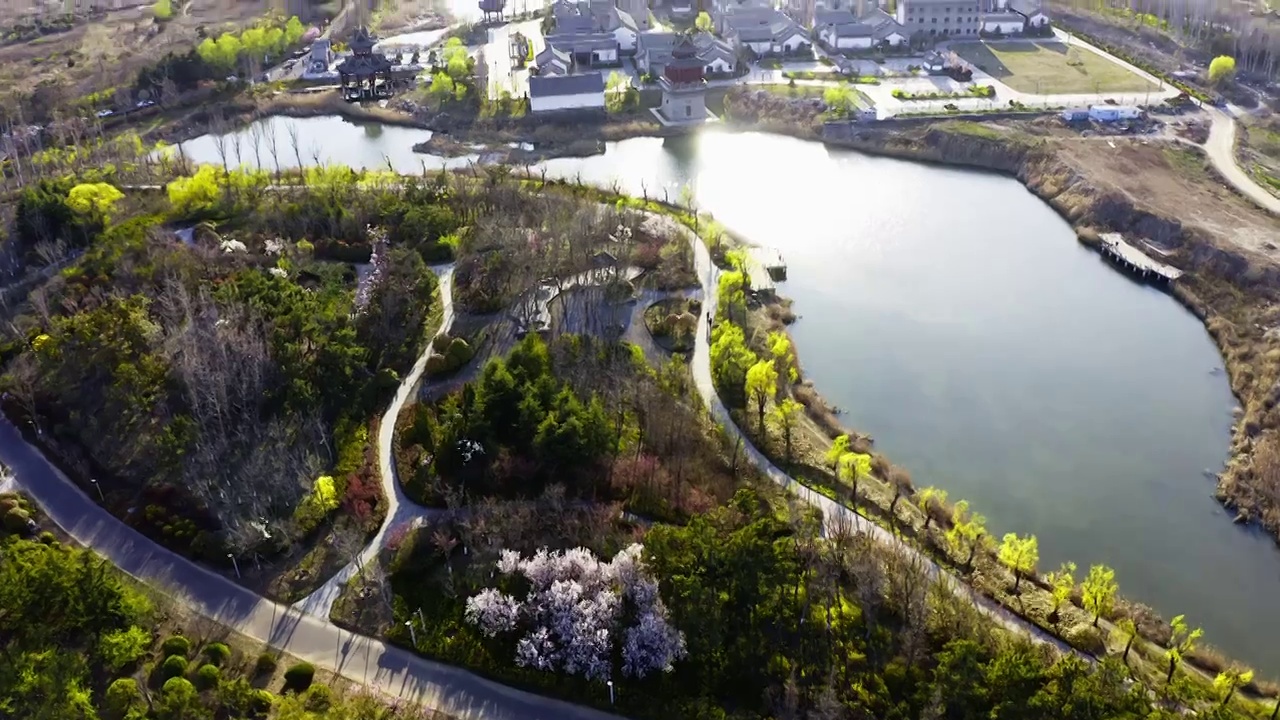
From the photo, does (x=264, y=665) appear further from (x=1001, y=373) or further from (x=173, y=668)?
(x=1001, y=373)

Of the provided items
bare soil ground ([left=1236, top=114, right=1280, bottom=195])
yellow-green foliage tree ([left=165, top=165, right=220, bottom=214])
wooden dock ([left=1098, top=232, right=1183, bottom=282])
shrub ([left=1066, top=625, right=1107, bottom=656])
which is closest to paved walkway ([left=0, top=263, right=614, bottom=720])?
shrub ([left=1066, top=625, right=1107, bottom=656])

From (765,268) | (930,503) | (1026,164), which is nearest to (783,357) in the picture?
(765,268)

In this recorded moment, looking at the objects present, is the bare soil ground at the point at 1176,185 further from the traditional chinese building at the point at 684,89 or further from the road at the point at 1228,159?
the traditional chinese building at the point at 684,89

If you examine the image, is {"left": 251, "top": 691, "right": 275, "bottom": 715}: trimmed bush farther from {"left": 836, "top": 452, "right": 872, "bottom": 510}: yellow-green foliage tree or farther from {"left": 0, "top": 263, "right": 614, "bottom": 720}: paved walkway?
{"left": 836, "top": 452, "right": 872, "bottom": 510}: yellow-green foliage tree

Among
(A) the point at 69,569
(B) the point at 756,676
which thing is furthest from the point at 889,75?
(A) the point at 69,569

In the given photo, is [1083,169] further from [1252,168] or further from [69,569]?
[69,569]

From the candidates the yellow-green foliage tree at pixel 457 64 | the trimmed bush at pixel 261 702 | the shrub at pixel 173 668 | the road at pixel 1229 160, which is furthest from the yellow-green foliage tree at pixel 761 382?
the yellow-green foliage tree at pixel 457 64
